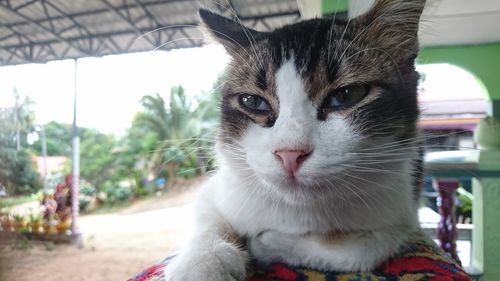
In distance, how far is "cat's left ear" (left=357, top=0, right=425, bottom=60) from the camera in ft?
2.60

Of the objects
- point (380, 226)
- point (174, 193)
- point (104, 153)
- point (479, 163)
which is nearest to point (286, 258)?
point (380, 226)

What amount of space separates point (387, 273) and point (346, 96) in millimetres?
345

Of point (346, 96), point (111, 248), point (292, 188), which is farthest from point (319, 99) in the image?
point (111, 248)

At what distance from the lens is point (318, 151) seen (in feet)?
1.95

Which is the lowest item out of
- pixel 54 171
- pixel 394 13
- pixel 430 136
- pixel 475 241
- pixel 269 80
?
pixel 475 241

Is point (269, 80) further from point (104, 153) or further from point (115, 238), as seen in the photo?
point (115, 238)

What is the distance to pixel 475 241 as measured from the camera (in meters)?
2.06

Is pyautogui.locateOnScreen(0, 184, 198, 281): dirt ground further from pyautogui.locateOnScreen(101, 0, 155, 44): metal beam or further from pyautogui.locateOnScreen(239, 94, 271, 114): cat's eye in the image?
pyautogui.locateOnScreen(101, 0, 155, 44): metal beam

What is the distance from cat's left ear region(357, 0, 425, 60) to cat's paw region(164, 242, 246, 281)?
0.52m

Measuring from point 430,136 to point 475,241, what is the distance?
5.24 ft

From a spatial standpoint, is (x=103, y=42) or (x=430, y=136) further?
(x=103, y=42)

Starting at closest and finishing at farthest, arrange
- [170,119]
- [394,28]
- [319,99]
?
1. [319,99]
2. [394,28]
3. [170,119]

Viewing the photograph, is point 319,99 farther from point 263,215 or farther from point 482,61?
point 482,61

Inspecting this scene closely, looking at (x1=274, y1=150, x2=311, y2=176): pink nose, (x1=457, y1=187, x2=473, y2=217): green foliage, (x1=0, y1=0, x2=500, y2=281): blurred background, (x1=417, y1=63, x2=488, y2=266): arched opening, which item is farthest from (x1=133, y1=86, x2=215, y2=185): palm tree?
(x1=457, y1=187, x2=473, y2=217): green foliage
